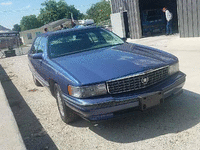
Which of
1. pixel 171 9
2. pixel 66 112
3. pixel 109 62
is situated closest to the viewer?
pixel 109 62

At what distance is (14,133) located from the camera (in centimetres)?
339

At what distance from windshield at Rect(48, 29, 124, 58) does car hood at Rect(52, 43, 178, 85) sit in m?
0.25

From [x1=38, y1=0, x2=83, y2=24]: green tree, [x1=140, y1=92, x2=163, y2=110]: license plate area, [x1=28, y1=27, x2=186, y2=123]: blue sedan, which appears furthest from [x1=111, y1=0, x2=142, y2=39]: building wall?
[x1=38, y1=0, x2=83, y2=24]: green tree

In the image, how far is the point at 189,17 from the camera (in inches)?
446

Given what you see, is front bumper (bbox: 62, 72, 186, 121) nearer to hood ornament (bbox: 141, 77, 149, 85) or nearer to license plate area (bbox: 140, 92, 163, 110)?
license plate area (bbox: 140, 92, 163, 110)

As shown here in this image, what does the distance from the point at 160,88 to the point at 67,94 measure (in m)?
1.38

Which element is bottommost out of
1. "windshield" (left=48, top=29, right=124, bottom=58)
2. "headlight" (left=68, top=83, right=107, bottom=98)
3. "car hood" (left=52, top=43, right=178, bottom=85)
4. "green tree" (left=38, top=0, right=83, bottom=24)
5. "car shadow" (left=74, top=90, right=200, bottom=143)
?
"car shadow" (left=74, top=90, right=200, bottom=143)

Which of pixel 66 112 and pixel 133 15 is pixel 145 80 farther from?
pixel 133 15

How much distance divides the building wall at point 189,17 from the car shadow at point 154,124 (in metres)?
7.92

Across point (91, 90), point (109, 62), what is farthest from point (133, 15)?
point (91, 90)

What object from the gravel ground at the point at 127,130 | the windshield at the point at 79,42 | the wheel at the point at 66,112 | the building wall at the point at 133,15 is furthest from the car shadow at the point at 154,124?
the building wall at the point at 133,15

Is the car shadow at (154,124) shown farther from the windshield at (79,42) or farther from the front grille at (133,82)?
the windshield at (79,42)

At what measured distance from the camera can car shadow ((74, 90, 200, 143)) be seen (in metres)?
3.36

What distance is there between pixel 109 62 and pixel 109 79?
0.51m
